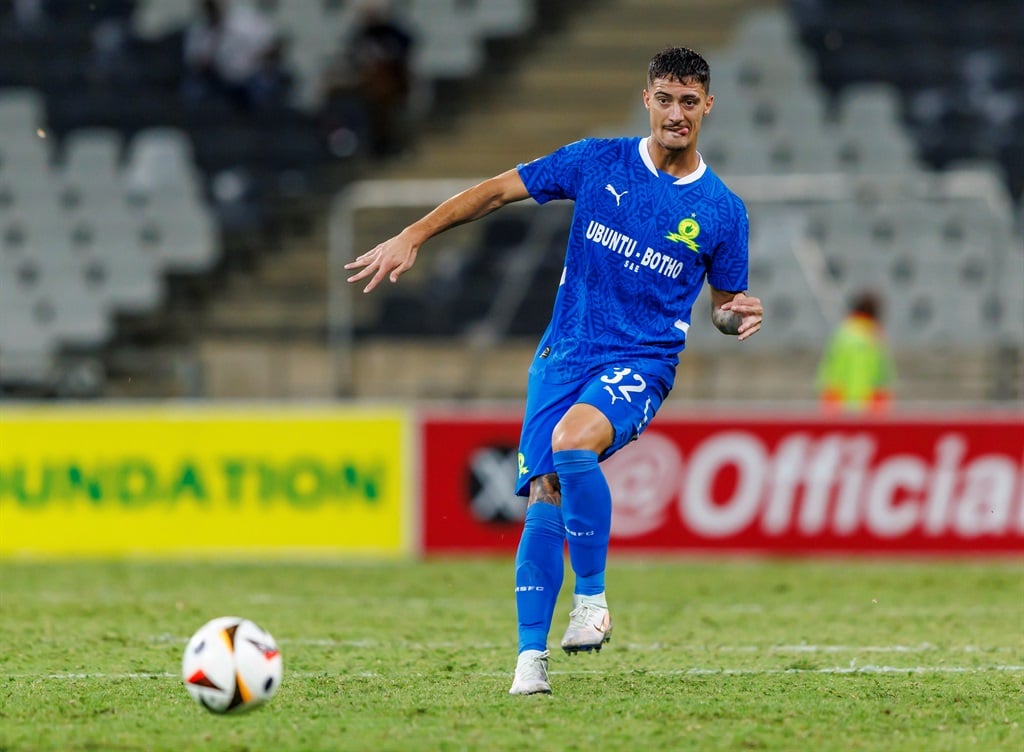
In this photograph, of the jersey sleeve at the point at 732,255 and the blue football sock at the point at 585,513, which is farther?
the jersey sleeve at the point at 732,255

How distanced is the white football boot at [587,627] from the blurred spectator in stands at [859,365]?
24.8 ft

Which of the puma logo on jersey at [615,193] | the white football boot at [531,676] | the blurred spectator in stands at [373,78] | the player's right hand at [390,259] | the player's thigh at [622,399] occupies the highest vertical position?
the blurred spectator in stands at [373,78]

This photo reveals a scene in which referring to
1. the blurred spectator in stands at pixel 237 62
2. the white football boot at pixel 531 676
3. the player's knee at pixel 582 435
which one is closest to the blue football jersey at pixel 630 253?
the player's knee at pixel 582 435

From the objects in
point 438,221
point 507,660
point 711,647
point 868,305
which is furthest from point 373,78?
point 438,221

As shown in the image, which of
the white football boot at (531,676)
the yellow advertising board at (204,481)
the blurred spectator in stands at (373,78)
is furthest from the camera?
the blurred spectator in stands at (373,78)

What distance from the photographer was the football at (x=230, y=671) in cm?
521

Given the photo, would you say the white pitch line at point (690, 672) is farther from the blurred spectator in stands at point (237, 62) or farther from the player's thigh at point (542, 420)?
the blurred spectator in stands at point (237, 62)

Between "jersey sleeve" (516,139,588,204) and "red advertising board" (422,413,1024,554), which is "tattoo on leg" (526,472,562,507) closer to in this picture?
"jersey sleeve" (516,139,588,204)

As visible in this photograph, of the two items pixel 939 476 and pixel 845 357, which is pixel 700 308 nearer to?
pixel 845 357

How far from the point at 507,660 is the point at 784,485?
18.4 feet

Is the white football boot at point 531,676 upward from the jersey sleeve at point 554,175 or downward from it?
downward

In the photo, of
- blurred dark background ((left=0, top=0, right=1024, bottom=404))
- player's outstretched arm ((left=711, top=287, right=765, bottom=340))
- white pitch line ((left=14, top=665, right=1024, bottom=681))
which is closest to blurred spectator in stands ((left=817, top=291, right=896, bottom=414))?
blurred dark background ((left=0, top=0, right=1024, bottom=404))

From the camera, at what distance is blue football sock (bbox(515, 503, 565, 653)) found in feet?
19.4

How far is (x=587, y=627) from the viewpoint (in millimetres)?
5766
